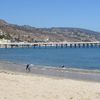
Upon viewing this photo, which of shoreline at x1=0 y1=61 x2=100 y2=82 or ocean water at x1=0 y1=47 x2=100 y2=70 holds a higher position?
shoreline at x1=0 y1=61 x2=100 y2=82

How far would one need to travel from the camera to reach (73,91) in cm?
1422

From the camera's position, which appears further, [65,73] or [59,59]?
[59,59]

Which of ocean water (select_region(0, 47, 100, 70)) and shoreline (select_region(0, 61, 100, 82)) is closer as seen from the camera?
shoreline (select_region(0, 61, 100, 82))

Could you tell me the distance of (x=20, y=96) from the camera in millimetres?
12586

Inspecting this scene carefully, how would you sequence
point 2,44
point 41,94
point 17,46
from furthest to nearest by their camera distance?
point 17,46
point 2,44
point 41,94

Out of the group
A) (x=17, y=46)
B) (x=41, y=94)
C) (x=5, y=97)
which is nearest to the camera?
(x=5, y=97)

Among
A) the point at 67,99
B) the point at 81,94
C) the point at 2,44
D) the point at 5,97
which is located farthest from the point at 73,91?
the point at 2,44

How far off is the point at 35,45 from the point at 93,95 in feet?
601

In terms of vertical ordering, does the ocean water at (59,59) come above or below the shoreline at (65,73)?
below

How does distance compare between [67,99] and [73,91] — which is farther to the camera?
[73,91]

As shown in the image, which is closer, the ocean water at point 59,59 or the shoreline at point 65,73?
the shoreline at point 65,73

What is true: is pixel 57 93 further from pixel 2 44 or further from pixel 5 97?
pixel 2 44

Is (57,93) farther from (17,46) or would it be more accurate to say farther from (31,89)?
(17,46)

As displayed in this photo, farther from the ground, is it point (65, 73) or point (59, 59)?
point (65, 73)
